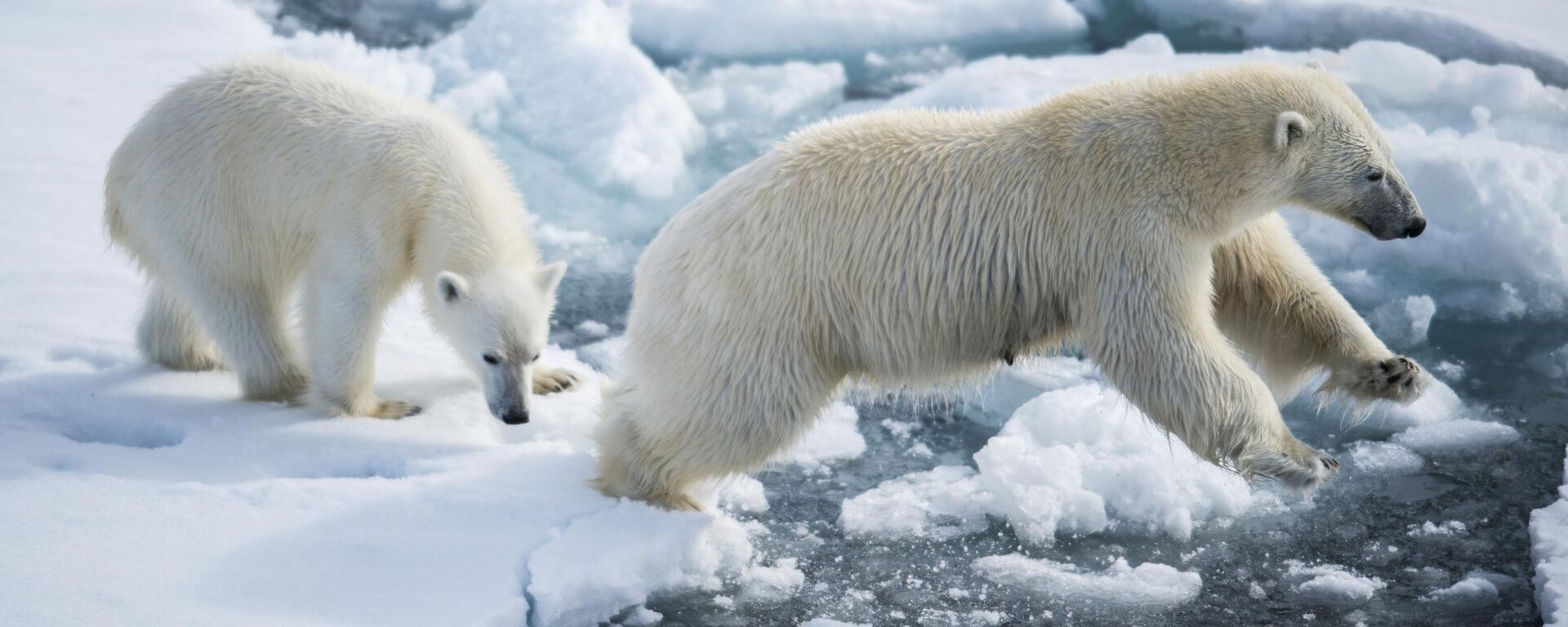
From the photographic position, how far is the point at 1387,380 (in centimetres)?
368

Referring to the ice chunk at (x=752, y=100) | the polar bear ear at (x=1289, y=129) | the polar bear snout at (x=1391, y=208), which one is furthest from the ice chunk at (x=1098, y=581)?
the ice chunk at (x=752, y=100)

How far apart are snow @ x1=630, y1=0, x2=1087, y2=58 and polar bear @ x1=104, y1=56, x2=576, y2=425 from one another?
4.20 metres

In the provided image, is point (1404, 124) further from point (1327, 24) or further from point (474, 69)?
point (474, 69)

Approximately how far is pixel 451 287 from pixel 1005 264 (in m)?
1.70

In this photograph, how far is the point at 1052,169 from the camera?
11.6ft

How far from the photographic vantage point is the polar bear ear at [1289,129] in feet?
11.0

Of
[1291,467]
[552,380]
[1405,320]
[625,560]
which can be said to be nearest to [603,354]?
[552,380]

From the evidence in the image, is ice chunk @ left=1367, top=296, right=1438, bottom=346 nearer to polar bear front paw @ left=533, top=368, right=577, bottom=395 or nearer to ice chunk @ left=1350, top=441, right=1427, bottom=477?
ice chunk @ left=1350, top=441, right=1427, bottom=477

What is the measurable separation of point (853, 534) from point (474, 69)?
4.82 m

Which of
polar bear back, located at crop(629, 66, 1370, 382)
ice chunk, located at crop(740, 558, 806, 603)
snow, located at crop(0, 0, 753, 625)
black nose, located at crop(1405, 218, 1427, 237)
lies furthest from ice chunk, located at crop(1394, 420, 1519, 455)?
snow, located at crop(0, 0, 753, 625)

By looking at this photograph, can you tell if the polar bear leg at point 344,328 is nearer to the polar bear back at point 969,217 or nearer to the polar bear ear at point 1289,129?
the polar bear back at point 969,217

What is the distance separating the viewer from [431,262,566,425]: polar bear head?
4.14 meters

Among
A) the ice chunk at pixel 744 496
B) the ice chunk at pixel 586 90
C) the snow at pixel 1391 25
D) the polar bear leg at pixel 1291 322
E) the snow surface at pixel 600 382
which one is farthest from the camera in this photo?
the snow at pixel 1391 25

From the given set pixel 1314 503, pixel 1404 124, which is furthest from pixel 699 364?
pixel 1404 124
